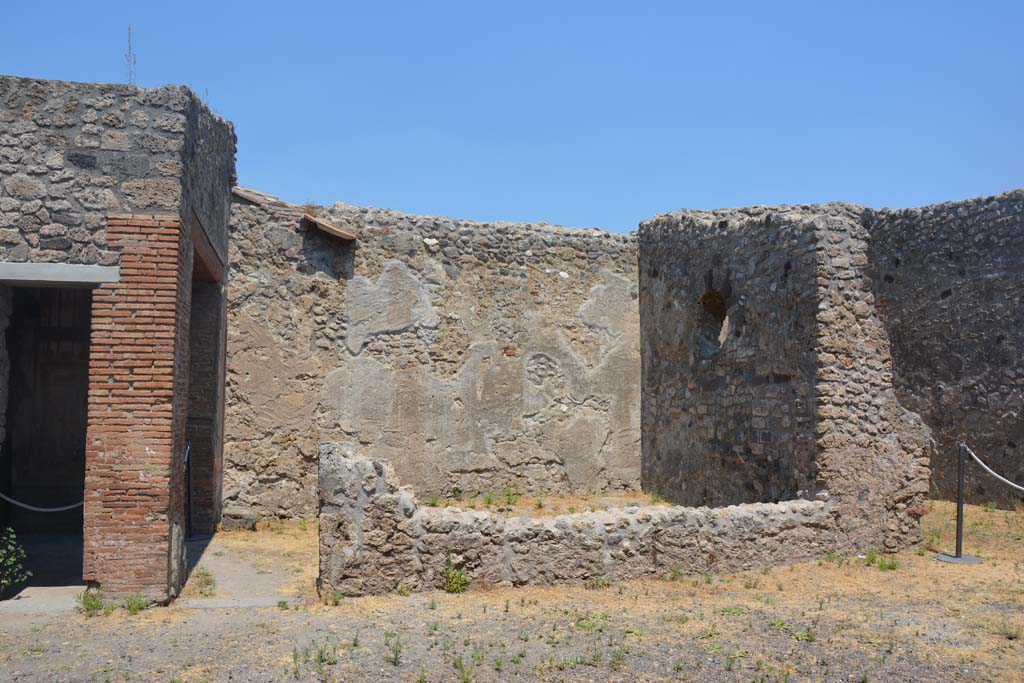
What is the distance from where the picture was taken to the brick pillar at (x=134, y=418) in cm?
627

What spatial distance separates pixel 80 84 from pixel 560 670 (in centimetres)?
550

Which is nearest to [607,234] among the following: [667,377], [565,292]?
A: [565,292]

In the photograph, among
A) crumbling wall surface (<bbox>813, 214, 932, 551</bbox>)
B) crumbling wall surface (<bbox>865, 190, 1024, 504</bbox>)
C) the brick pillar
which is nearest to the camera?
the brick pillar

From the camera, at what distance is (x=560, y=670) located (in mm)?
4789

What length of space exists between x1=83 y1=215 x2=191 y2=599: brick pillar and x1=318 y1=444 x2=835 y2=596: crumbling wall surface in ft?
3.90

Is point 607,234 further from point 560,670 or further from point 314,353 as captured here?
point 560,670

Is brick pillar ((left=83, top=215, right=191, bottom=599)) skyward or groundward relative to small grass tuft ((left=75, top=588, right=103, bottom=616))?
skyward

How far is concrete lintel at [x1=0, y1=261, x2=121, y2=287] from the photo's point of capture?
6387mm

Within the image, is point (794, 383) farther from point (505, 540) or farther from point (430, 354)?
point (430, 354)

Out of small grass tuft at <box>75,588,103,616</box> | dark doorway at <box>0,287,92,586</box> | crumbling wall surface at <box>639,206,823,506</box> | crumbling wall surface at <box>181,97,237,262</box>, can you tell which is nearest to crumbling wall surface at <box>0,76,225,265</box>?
crumbling wall surface at <box>181,97,237,262</box>

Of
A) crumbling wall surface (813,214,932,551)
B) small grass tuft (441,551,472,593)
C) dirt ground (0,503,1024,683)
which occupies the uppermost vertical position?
crumbling wall surface (813,214,932,551)

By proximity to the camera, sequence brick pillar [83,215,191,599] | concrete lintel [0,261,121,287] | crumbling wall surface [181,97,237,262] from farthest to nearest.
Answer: crumbling wall surface [181,97,237,262], concrete lintel [0,261,121,287], brick pillar [83,215,191,599]

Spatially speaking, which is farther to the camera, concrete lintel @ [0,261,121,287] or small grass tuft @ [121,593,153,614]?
concrete lintel @ [0,261,121,287]

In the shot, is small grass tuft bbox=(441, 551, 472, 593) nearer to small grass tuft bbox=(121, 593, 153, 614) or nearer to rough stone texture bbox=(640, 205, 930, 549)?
small grass tuft bbox=(121, 593, 153, 614)
